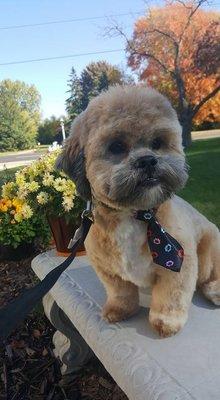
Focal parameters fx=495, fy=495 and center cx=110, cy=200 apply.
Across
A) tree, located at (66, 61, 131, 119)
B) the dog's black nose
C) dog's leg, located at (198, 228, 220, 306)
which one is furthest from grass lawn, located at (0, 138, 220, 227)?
tree, located at (66, 61, 131, 119)

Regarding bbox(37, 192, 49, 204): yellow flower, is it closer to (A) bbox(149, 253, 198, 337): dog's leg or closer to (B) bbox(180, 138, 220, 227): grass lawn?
(B) bbox(180, 138, 220, 227): grass lawn

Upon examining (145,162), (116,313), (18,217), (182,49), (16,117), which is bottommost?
(16,117)

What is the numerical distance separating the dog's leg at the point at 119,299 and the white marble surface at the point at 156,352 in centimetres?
4

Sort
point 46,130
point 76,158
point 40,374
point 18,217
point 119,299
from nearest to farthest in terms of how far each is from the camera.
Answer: point 76,158, point 119,299, point 40,374, point 18,217, point 46,130

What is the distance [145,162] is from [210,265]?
817 millimetres

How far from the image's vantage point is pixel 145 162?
1.63 m

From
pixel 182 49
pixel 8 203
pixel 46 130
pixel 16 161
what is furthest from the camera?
pixel 46 130

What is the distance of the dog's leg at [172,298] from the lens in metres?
1.92

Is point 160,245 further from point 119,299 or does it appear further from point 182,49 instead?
point 182,49

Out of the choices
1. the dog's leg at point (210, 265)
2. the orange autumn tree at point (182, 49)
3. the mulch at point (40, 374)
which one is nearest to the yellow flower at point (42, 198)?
the mulch at point (40, 374)

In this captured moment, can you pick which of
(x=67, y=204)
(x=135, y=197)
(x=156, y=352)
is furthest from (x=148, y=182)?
(x=67, y=204)

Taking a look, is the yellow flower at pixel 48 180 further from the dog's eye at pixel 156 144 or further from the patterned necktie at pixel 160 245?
the dog's eye at pixel 156 144

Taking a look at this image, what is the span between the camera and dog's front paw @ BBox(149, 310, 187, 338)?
193cm

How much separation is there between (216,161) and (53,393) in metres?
9.00
